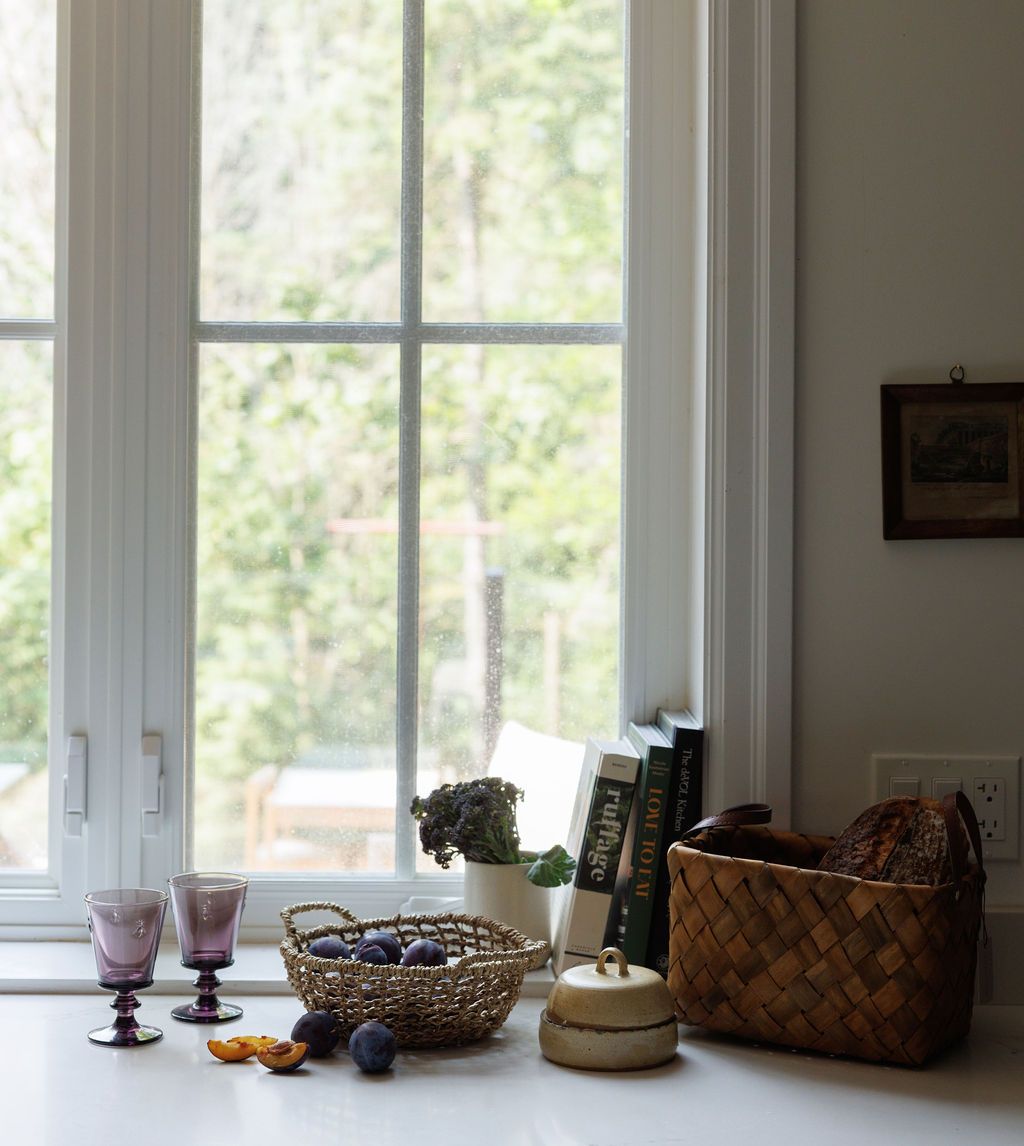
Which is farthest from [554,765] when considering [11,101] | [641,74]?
[11,101]

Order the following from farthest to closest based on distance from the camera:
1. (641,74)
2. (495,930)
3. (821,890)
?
(641,74) < (495,930) < (821,890)

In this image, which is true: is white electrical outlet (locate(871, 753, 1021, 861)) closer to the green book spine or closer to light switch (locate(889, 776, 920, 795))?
light switch (locate(889, 776, 920, 795))

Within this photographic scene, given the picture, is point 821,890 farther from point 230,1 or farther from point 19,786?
point 230,1

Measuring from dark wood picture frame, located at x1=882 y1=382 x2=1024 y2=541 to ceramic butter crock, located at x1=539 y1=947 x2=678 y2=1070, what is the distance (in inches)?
23.6

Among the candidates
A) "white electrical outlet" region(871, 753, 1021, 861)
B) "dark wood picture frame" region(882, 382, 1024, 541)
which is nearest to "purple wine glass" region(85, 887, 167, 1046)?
"white electrical outlet" region(871, 753, 1021, 861)

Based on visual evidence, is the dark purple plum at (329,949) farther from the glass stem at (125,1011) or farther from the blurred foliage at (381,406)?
the blurred foliage at (381,406)

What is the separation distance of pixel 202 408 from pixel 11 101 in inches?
19.5

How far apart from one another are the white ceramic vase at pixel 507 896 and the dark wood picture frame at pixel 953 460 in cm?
60

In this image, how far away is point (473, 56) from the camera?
1.71m

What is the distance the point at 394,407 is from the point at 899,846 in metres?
0.85

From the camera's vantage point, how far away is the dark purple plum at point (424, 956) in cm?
130

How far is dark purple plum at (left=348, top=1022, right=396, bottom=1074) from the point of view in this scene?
47.7 inches

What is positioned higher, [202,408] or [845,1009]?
[202,408]

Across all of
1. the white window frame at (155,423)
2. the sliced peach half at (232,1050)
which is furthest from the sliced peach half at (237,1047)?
the white window frame at (155,423)
